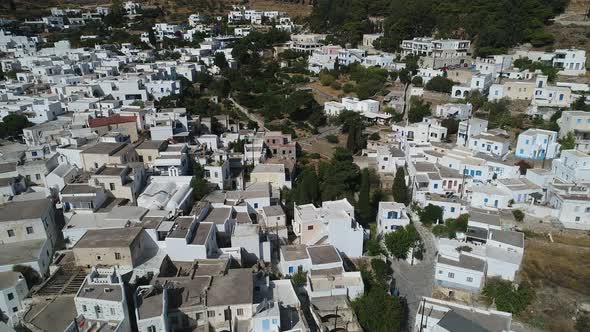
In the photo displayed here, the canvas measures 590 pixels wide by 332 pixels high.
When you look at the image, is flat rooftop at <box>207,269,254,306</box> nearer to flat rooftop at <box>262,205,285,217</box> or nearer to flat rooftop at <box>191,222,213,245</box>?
flat rooftop at <box>191,222,213,245</box>

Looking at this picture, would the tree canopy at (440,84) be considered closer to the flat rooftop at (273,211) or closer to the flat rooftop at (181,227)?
the flat rooftop at (273,211)

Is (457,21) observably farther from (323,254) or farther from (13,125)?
(13,125)

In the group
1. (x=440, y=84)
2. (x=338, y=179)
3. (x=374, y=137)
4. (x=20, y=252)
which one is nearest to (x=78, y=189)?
(x=20, y=252)

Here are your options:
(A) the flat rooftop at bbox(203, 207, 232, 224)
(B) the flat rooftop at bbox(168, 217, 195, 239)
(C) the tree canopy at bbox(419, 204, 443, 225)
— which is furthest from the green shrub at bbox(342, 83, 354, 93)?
(B) the flat rooftop at bbox(168, 217, 195, 239)

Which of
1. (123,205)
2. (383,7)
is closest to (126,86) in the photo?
(123,205)

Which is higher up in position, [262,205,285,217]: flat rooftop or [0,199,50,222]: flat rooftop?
[0,199,50,222]: flat rooftop

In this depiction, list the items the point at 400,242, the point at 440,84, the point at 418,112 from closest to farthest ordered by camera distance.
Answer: the point at 400,242 → the point at 418,112 → the point at 440,84
